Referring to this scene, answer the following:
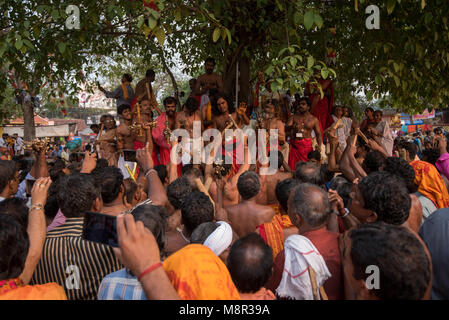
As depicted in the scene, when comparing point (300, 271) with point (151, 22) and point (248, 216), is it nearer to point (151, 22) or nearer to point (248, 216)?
point (248, 216)

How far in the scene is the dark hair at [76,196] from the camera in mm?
2387

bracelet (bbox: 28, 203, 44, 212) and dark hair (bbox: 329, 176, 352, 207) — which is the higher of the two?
bracelet (bbox: 28, 203, 44, 212)

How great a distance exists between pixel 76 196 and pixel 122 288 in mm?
892

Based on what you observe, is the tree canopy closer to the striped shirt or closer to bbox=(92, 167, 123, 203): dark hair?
bbox=(92, 167, 123, 203): dark hair

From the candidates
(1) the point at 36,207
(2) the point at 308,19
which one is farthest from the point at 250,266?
(2) the point at 308,19

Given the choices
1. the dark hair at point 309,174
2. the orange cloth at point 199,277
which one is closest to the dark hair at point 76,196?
the orange cloth at point 199,277

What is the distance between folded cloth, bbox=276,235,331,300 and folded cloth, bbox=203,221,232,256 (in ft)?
1.81

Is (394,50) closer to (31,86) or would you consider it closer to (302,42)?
(302,42)

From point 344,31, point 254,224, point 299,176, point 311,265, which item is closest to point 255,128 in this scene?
point 344,31

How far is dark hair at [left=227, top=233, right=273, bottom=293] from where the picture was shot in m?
1.90

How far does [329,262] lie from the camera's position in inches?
91.0

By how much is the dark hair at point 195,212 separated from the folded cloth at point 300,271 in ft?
2.77

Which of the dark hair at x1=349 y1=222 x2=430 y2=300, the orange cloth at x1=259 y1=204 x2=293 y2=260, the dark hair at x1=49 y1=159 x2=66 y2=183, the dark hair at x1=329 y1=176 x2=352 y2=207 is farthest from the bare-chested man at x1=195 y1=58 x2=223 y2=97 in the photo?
the dark hair at x1=349 y1=222 x2=430 y2=300
